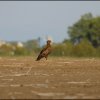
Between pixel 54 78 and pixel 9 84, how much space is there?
200 cm

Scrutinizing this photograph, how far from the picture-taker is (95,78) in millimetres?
15289

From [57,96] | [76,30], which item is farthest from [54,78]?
[76,30]

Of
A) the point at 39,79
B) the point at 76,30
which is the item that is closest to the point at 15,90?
the point at 39,79

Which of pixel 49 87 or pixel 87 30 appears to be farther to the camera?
pixel 87 30

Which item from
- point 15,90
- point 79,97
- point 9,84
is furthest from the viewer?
point 9,84

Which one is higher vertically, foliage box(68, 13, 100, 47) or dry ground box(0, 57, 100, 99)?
foliage box(68, 13, 100, 47)

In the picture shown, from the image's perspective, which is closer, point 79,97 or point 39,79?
point 79,97

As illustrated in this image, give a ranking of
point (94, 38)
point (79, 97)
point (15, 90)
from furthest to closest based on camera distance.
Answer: point (94, 38), point (15, 90), point (79, 97)

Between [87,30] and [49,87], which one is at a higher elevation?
[87,30]

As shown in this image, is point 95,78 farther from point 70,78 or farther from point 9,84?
point 9,84

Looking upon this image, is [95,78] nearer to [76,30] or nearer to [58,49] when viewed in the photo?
[58,49]

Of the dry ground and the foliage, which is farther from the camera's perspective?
the foliage

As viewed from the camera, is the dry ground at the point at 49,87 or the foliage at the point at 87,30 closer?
the dry ground at the point at 49,87

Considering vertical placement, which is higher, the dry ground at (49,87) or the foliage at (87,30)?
the foliage at (87,30)
